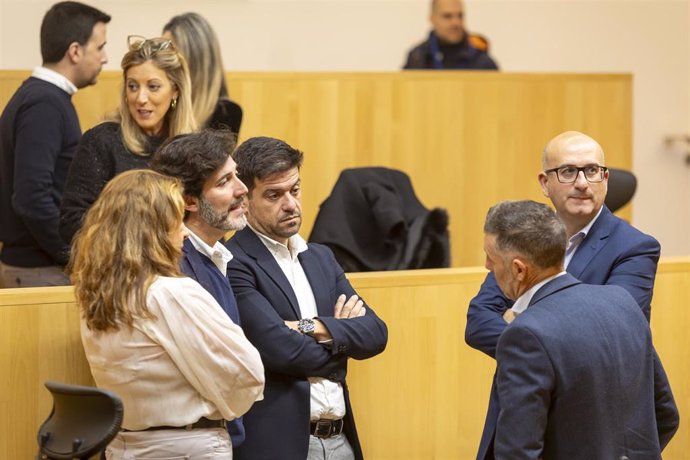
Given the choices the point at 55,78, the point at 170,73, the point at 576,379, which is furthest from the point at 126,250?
the point at 55,78

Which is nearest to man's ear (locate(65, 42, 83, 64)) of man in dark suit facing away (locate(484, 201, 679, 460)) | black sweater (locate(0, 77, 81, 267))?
black sweater (locate(0, 77, 81, 267))

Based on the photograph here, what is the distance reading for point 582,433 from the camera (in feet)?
9.36

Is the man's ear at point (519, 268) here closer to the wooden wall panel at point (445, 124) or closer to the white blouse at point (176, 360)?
the white blouse at point (176, 360)

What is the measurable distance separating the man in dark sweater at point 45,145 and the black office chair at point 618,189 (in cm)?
254

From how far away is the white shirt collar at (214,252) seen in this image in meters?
3.31

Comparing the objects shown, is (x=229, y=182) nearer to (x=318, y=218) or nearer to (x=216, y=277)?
(x=216, y=277)

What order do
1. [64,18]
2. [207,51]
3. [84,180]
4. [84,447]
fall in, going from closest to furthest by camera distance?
[84,447] < [84,180] < [64,18] < [207,51]

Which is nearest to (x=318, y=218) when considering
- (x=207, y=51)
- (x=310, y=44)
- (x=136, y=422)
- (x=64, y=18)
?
(x=207, y=51)

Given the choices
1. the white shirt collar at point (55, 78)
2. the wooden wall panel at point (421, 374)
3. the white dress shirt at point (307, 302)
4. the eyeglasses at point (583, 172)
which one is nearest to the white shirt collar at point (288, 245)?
the white dress shirt at point (307, 302)

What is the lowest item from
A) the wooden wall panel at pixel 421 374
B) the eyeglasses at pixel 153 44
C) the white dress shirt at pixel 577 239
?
the wooden wall panel at pixel 421 374

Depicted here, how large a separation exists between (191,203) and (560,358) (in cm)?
118

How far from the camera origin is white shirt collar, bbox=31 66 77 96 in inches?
186

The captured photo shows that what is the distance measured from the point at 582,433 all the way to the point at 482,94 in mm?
4114

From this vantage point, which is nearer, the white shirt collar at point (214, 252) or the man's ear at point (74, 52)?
the white shirt collar at point (214, 252)
